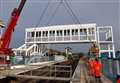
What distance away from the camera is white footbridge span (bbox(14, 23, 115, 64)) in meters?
46.4

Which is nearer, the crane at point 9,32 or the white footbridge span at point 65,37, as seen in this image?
the crane at point 9,32

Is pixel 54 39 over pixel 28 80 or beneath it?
over

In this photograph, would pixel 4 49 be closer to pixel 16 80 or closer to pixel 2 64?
pixel 2 64

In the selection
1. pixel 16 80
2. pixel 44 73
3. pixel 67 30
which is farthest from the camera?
pixel 67 30

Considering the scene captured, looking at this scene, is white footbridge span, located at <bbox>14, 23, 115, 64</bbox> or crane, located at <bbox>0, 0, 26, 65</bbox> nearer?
crane, located at <bbox>0, 0, 26, 65</bbox>

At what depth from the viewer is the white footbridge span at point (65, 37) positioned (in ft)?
152

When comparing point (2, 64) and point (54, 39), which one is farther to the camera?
point (54, 39)

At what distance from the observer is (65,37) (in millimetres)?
47844

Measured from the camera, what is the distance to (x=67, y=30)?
4950cm

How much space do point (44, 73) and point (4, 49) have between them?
21.8 feet

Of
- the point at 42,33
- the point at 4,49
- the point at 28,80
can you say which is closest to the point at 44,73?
the point at 28,80

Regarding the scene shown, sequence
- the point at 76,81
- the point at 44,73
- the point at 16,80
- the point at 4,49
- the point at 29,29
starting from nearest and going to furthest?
the point at 76,81 → the point at 16,80 → the point at 44,73 → the point at 4,49 → the point at 29,29

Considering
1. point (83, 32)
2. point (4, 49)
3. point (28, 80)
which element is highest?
point (83, 32)

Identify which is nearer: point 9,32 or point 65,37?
point 9,32
